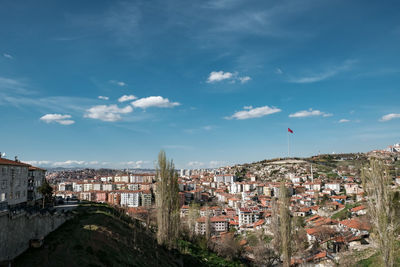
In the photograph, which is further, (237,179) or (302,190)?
(237,179)

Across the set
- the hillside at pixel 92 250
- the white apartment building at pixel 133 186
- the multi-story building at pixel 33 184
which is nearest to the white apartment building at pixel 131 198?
the white apartment building at pixel 133 186

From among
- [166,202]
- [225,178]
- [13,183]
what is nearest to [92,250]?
[166,202]

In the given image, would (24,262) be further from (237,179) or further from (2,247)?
(237,179)

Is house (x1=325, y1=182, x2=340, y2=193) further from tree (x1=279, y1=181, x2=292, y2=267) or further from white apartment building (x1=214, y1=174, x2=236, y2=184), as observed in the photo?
tree (x1=279, y1=181, x2=292, y2=267)

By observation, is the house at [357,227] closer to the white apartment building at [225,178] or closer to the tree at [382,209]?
the tree at [382,209]

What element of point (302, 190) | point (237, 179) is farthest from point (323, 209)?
point (237, 179)

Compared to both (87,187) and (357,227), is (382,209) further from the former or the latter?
(87,187)
